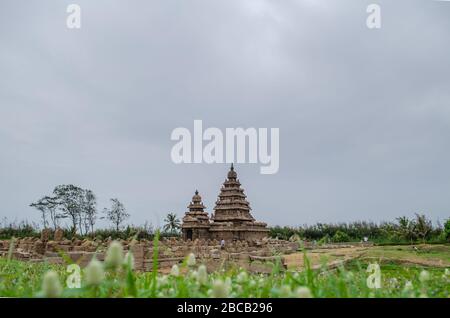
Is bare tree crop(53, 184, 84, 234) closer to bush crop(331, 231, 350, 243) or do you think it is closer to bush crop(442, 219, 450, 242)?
bush crop(442, 219, 450, 242)

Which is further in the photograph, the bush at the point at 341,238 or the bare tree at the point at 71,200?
the bush at the point at 341,238

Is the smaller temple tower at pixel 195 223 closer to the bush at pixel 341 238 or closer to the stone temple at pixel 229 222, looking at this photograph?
the stone temple at pixel 229 222

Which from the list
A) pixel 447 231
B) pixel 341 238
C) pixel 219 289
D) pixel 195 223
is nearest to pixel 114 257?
pixel 219 289

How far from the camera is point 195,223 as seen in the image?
23.0 m

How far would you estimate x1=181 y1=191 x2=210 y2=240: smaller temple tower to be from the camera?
2277 centimetres

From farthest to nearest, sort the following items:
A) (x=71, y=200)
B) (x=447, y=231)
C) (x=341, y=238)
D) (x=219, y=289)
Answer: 1. (x=341, y=238)
2. (x=447, y=231)
3. (x=71, y=200)
4. (x=219, y=289)

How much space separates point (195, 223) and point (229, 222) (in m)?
2.13

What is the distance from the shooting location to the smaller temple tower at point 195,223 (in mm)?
22766

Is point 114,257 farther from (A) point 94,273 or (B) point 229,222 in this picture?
(B) point 229,222

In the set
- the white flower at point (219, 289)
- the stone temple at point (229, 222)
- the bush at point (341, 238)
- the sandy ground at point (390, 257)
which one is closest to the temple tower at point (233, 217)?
the stone temple at point (229, 222)

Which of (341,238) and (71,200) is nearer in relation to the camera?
(71,200)

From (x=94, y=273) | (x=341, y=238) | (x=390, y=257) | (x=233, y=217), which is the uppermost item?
(x=94, y=273)

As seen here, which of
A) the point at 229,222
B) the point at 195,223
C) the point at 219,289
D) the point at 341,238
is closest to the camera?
the point at 219,289
